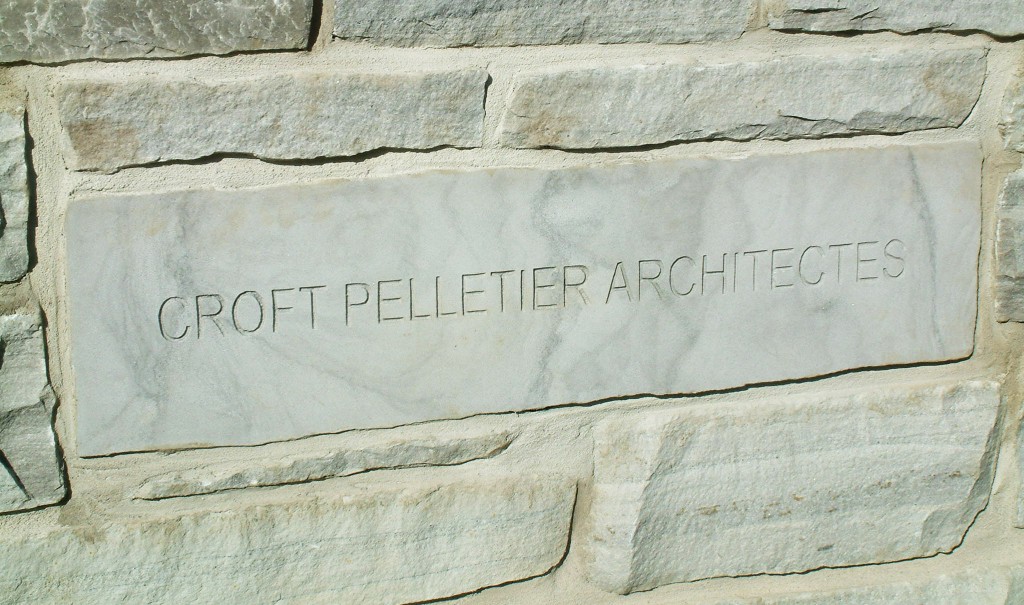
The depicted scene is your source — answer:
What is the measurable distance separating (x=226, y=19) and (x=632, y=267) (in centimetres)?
54

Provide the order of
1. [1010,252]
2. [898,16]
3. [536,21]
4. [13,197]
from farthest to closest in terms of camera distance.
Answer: [1010,252], [898,16], [536,21], [13,197]

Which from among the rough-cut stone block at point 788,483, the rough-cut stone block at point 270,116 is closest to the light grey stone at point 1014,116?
the rough-cut stone block at point 788,483

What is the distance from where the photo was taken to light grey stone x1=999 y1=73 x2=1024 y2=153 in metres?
1.26

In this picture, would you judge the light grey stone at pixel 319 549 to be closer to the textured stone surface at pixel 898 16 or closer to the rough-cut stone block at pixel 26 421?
the rough-cut stone block at pixel 26 421

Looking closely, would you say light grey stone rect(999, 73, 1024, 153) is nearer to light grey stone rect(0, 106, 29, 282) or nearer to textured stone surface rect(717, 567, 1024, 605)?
textured stone surface rect(717, 567, 1024, 605)

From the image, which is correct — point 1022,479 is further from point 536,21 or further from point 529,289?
point 536,21

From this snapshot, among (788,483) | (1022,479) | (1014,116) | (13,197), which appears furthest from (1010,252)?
(13,197)

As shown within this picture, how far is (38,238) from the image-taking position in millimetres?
999

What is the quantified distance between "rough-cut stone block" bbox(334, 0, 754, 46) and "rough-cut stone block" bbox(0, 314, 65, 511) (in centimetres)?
47

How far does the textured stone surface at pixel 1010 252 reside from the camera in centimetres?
129

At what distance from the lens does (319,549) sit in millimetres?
1141

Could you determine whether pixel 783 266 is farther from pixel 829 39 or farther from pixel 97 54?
pixel 97 54

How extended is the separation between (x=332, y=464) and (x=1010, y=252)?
952 millimetres

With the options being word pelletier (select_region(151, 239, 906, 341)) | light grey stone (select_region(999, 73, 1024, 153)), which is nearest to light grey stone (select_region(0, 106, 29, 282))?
word pelletier (select_region(151, 239, 906, 341))
